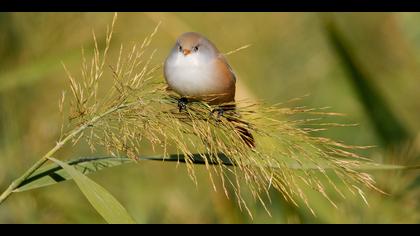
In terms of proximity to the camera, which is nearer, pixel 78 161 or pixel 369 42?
pixel 78 161

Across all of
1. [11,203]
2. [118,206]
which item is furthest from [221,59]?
[11,203]

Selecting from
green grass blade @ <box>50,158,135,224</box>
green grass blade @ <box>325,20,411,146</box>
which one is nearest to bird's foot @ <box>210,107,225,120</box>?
green grass blade @ <box>50,158,135,224</box>

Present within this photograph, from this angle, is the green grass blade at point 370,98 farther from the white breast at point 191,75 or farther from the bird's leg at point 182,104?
the bird's leg at point 182,104

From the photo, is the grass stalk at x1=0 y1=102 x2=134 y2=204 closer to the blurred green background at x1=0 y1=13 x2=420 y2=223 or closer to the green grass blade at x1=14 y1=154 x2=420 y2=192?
the green grass blade at x1=14 y1=154 x2=420 y2=192

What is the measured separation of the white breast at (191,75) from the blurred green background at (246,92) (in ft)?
1.19

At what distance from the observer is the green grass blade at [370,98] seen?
401cm

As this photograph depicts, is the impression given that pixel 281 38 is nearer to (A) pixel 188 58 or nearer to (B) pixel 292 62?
(B) pixel 292 62

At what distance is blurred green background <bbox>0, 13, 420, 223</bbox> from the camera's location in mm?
4023

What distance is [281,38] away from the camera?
7.12 m

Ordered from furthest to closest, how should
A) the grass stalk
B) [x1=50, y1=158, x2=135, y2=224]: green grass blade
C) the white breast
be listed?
the white breast
the grass stalk
[x1=50, y1=158, x2=135, y2=224]: green grass blade

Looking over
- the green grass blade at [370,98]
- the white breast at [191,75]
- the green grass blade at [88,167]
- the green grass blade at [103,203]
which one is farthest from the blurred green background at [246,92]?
the green grass blade at [103,203]

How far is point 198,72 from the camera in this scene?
3221 mm
